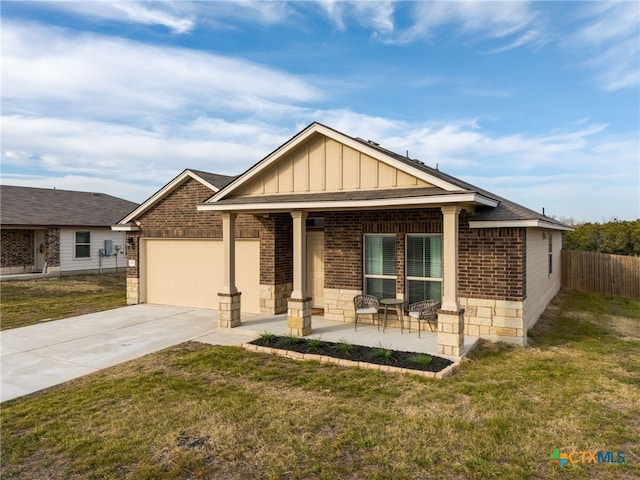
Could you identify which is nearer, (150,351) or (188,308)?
(150,351)

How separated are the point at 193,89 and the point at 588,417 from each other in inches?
534

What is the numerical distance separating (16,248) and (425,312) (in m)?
22.1

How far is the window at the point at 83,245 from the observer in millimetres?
22094

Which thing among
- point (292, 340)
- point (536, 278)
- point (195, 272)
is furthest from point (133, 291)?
point (536, 278)

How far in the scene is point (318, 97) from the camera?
605 inches

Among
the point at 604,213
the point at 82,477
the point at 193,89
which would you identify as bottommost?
the point at 82,477

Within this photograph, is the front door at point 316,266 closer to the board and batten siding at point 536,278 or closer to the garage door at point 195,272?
the garage door at point 195,272

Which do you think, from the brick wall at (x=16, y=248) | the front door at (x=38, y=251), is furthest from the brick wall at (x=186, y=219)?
the brick wall at (x=16, y=248)

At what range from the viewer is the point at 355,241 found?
390 inches

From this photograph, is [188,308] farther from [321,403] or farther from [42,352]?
[321,403]

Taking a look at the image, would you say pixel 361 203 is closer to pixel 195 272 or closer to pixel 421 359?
pixel 421 359

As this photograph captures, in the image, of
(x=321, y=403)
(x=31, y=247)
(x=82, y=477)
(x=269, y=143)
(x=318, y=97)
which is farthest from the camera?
(x=31, y=247)

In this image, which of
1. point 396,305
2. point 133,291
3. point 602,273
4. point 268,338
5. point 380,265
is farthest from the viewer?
point 602,273

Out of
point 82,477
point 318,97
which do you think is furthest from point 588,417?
point 318,97
